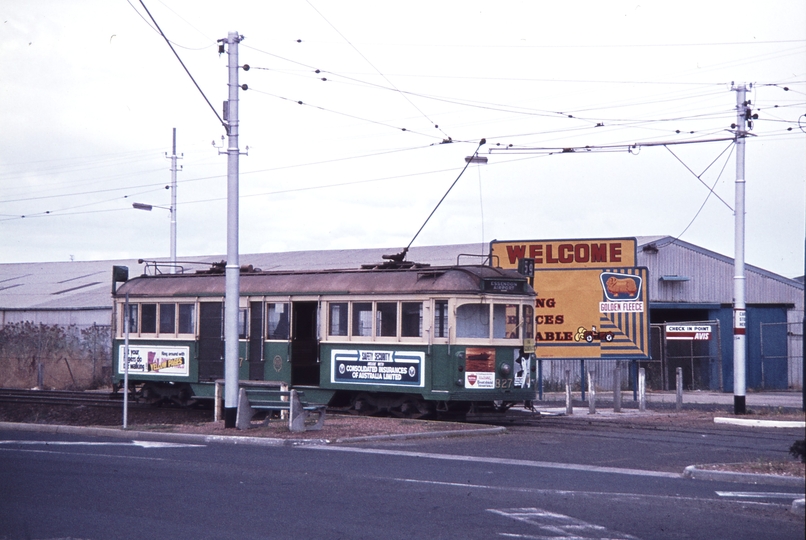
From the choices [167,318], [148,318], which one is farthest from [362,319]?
[148,318]

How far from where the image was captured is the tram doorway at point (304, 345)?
21.3 meters

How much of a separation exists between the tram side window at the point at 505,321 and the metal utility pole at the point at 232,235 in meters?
5.37

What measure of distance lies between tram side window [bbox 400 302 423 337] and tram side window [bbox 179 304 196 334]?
5936 mm

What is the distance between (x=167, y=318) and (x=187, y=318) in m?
0.75

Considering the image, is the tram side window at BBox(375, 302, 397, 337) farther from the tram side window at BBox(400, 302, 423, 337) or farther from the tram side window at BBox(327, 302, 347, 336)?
the tram side window at BBox(327, 302, 347, 336)

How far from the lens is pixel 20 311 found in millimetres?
42250

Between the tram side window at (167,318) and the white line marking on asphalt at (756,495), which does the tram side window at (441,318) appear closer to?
the tram side window at (167,318)

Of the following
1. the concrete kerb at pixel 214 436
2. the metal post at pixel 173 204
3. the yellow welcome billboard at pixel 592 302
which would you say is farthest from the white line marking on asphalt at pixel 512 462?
the metal post at pixel 173 204

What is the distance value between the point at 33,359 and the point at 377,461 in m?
26.1

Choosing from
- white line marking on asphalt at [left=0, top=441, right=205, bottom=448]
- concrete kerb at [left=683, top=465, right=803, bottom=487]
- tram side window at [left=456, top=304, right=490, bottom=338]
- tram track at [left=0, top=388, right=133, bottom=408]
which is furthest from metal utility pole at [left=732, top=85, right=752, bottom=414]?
tram track at [left=0, top=388, right=133, bottom=408]

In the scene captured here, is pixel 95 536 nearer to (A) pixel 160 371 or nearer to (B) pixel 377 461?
(B) pixel 377 461

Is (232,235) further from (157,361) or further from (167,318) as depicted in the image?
(157,361)

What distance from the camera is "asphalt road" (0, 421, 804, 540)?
8.86 meters

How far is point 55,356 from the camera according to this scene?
120ft
